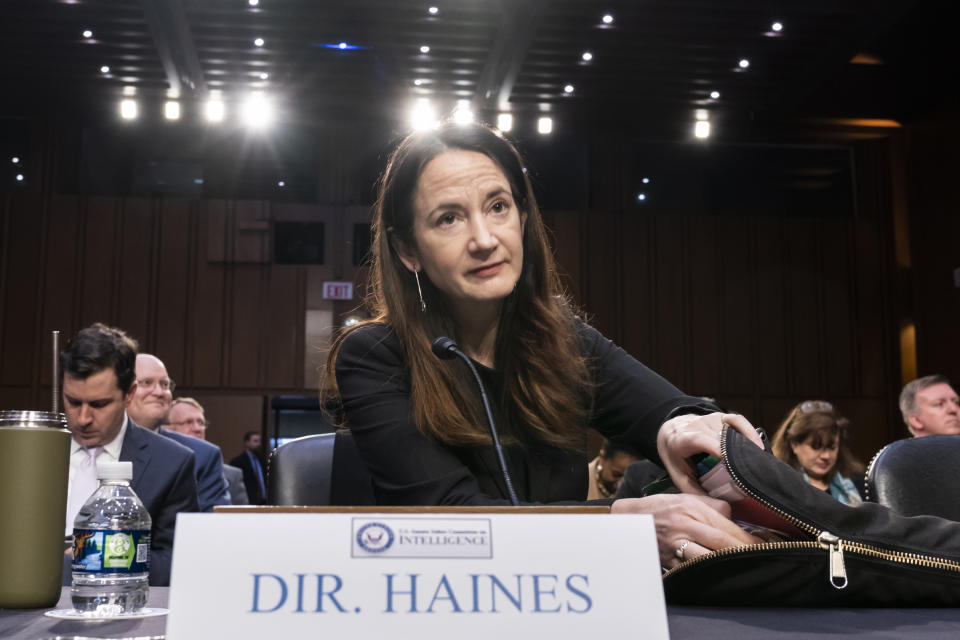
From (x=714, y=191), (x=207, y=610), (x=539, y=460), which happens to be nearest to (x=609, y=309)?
(x=714, y=191)

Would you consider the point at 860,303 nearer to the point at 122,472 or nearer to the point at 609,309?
the point at 609,309

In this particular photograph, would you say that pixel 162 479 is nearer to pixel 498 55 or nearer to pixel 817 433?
pixel 817 433

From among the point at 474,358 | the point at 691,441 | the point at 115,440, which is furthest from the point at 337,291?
the point at 691,441

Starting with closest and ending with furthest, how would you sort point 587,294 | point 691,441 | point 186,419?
point 691,441
point 186,419
point 587,294

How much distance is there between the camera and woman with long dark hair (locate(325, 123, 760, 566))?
4.25 feet

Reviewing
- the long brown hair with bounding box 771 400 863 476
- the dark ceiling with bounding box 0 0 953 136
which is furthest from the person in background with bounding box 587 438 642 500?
the dark ceiling with bounding box 0 0 953 136

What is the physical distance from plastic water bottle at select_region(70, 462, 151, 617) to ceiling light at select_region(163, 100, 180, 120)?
9632 mm

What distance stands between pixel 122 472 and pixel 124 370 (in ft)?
7.33

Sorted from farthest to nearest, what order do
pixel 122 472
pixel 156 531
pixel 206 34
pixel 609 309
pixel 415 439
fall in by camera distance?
pixel 609 309
pixel 206 34
pixel 156 531
pixel 415 439
pixel 122 472

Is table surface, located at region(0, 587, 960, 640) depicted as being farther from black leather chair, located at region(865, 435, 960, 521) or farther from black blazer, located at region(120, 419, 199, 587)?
black blazer, located at region(120, 419, 199, 587)

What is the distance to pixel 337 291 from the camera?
9.95 m

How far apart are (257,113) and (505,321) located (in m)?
9.15

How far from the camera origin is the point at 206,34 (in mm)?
8273

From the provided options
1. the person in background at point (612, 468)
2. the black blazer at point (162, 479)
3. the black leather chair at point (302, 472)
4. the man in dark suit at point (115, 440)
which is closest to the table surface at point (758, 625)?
the black leather chair at point (302, 472)
